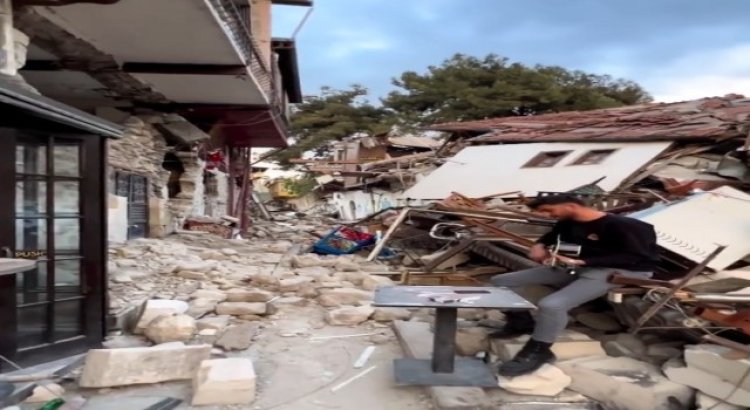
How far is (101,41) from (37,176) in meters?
3.47

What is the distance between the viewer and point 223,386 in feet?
12.6

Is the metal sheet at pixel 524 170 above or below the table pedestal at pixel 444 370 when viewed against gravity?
above

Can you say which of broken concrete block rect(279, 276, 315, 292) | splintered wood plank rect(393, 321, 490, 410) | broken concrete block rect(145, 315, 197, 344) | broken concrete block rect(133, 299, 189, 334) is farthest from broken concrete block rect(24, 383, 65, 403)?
broken concrete block rect(279, 276, 315, 292)

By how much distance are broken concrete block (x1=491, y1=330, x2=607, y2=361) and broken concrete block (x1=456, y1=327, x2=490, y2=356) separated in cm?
21

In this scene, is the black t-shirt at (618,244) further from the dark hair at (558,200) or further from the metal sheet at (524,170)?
the metal sheet at (524,170)

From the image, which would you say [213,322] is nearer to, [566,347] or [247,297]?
[247,297]

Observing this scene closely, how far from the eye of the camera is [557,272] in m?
4.49

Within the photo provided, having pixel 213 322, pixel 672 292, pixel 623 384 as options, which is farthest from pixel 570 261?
pixel 213 322

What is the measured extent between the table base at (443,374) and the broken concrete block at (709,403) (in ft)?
3.99

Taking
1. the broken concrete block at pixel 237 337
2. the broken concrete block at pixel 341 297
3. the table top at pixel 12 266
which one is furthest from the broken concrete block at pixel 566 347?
the table top at pixel 12 266

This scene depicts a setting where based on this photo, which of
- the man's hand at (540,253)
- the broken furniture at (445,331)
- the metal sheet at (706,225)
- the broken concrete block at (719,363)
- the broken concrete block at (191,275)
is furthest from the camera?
the broken concrete block at (191,275)

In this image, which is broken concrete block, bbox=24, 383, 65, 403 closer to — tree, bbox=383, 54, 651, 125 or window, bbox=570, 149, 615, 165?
window, bbox=570, 149, 615, 165

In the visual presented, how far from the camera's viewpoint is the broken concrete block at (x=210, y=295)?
6209 millimetres

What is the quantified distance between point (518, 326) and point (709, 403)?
4.79 feet
